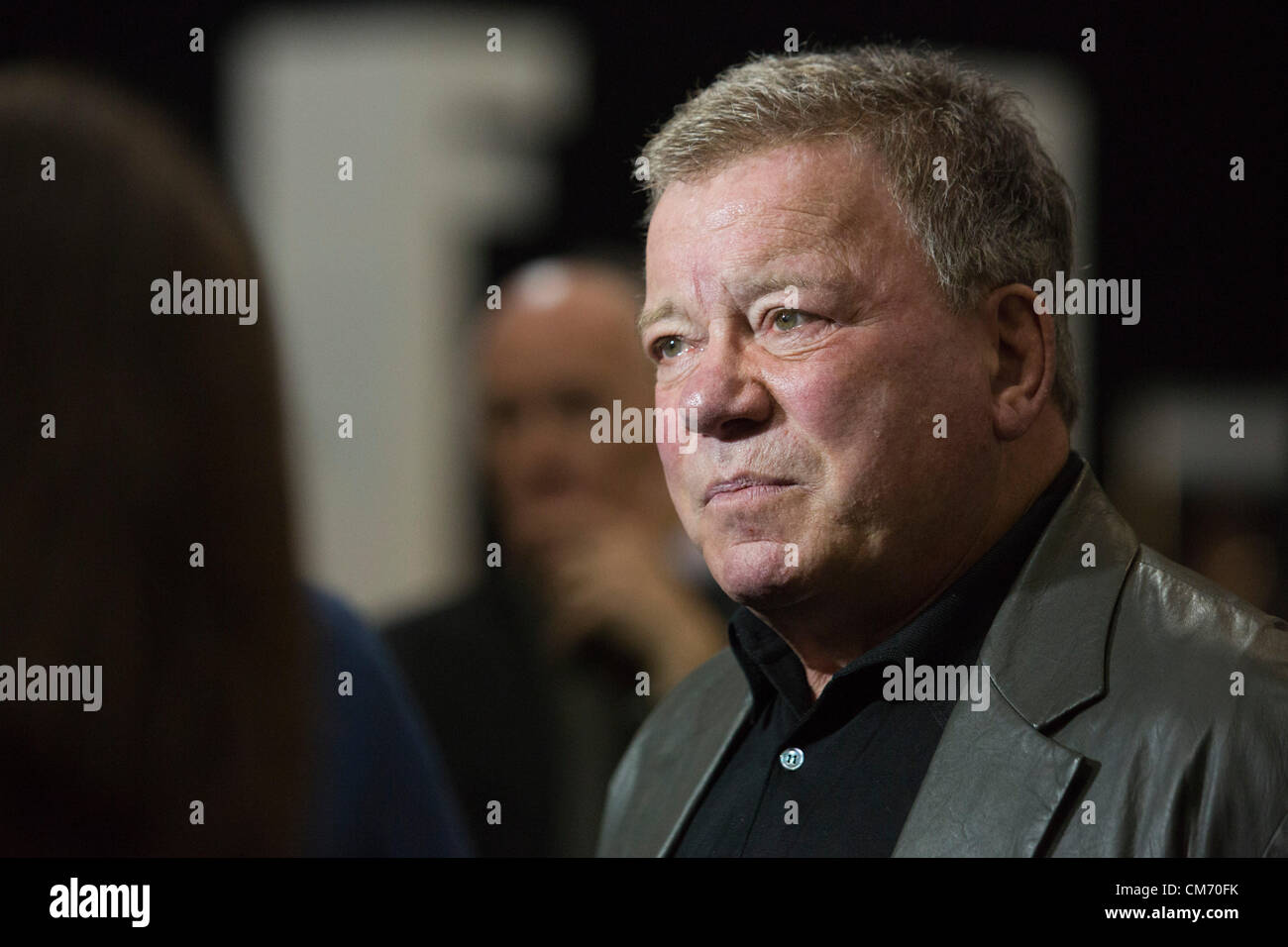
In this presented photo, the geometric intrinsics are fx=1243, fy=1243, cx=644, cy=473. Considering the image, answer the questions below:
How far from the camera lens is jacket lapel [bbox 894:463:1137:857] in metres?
1.18

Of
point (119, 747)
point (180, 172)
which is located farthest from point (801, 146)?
point (119, 747)

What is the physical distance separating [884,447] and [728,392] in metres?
0.18

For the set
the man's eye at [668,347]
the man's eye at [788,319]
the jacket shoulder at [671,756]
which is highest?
the man's eye at [788,319]

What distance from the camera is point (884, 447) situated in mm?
1379

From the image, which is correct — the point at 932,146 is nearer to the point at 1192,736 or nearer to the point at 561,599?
the point at 1192,736

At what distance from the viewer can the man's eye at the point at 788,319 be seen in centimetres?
141

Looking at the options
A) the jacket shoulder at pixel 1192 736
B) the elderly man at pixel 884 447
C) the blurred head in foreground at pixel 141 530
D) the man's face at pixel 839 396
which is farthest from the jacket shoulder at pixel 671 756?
the blurred head in foreground at pixel 141 530

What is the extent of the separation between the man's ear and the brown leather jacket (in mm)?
103

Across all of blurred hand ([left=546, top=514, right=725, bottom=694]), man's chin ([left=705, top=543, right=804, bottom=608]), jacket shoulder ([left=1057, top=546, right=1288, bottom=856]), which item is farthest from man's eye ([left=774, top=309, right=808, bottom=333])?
blurred hand ([left=546, top=514, right=725, bottom=694])

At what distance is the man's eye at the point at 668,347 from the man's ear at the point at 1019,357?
0.35 meters

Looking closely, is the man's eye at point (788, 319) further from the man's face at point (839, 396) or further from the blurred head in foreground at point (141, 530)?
the blurred head in foreground at point (141, 530)

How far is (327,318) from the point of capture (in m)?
2.66

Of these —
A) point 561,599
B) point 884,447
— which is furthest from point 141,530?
point 561,599
